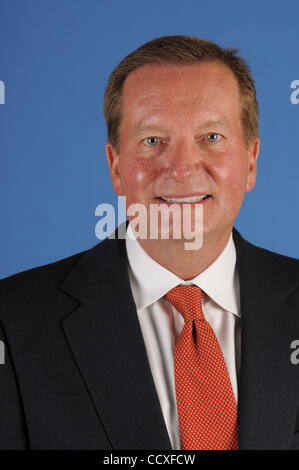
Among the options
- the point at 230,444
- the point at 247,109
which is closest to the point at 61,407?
the point at 230,444

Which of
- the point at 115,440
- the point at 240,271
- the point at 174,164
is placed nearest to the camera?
the point at 115,440

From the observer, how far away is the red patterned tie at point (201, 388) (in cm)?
206

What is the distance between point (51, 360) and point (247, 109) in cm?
113

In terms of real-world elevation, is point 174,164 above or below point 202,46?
below

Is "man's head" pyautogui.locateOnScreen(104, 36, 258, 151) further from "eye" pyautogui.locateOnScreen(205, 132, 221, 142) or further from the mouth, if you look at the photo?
the mouth

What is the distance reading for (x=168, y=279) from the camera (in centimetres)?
229

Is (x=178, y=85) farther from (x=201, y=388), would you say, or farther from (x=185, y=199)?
(x=201, y=388)

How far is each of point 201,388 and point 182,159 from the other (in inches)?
28.7

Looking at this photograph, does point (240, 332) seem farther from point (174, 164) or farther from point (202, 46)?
point (202, 46)

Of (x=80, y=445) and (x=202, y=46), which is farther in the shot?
(x=202, y=46)

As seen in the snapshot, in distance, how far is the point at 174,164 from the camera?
2.21 metres

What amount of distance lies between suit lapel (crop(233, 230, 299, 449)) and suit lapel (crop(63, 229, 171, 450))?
28cm

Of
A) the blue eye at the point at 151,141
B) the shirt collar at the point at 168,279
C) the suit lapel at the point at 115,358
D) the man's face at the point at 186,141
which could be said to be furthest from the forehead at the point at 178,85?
the suit lapel at the point at 115,358

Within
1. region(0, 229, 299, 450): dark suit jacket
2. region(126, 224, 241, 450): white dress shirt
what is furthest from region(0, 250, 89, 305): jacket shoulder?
region(126, 224, 241, 450): white dress shirt
